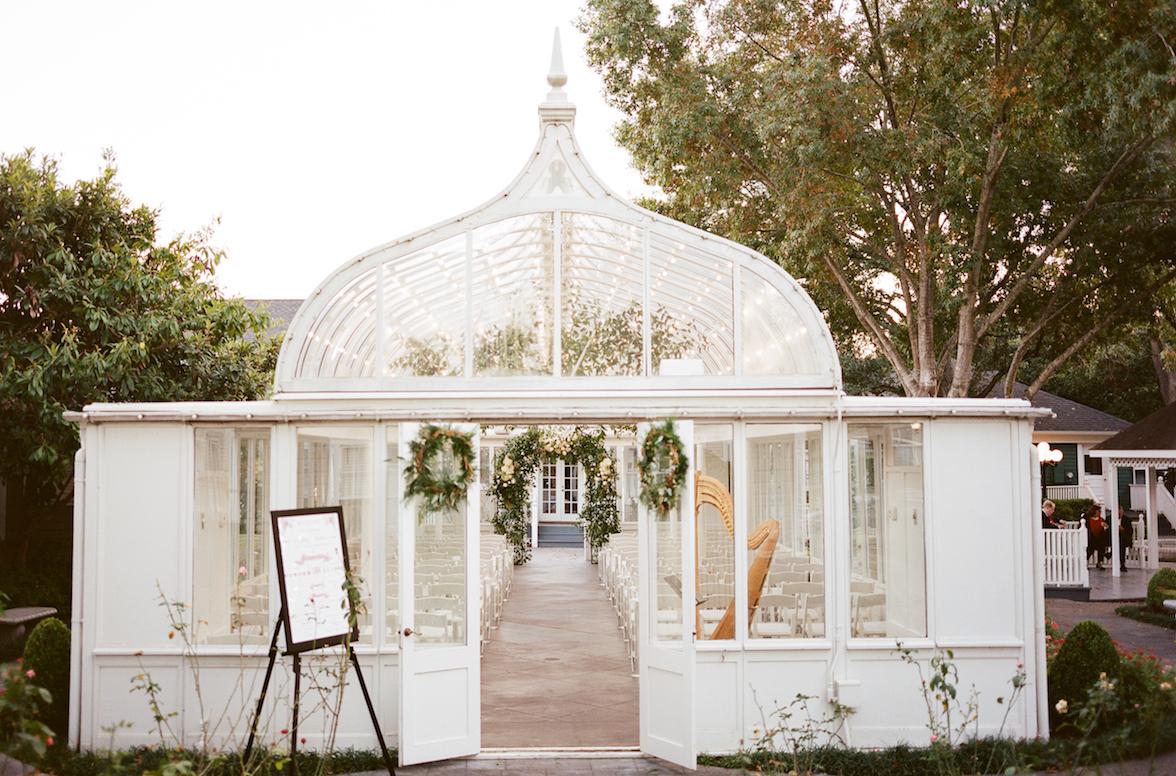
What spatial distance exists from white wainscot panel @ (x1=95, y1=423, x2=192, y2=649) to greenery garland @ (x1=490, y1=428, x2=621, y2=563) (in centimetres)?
1533

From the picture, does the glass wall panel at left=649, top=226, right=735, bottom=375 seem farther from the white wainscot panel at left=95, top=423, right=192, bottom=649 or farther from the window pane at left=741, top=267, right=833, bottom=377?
the white wainscot panel at left=95, top=423, right=192, bottom=649

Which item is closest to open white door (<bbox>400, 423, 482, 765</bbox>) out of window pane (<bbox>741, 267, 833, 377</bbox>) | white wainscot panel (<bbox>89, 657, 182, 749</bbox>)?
white wainscot panel (<bbox>89, 657, 182, 749</bbox>)

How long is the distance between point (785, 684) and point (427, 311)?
4.26 meters

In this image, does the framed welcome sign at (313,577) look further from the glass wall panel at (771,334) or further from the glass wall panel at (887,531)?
the glass wall panel at (887,531)

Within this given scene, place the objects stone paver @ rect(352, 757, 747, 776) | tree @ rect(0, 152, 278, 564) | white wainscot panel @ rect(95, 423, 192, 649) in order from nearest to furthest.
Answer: stone paver @ rect(352, 757, 747, 776)
white wainscot panel @ rect(95, 423, 192, 649)
tree @ rect(0, 152, 278, 564)

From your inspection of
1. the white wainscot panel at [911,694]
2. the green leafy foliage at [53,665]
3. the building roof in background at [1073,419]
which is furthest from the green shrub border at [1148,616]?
the building roof in background at [1073,419]

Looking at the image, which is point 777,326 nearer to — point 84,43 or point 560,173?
point 560,173

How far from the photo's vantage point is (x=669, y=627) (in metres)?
8.50

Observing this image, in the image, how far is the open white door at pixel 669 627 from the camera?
8125 mm

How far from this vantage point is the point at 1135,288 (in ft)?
61.2

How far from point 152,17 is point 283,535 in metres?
8.75

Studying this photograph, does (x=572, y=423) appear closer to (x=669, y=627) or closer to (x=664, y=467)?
(x=664, y=467)

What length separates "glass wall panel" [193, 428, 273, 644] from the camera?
8.62m

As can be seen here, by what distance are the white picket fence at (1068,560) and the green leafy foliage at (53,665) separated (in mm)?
15872
